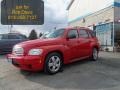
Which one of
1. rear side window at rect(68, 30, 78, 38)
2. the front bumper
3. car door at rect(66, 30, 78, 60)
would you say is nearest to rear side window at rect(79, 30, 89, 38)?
rear side window at rect(68, 30, 78, 38)

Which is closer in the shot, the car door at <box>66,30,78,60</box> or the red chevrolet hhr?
the red chevrolet hhr

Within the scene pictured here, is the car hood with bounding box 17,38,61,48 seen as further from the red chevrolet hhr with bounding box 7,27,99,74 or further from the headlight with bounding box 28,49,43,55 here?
the headlight with bounding box 28,49,43,55

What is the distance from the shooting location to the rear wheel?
8594 mm

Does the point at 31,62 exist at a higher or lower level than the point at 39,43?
lower

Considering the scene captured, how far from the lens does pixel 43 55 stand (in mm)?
8383

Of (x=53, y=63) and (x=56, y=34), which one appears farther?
(x=56, y=34)

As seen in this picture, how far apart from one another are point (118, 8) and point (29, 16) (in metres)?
12.5

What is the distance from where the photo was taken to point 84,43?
35.1 feet

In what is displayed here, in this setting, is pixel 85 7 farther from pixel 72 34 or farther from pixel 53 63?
pixel 53 63

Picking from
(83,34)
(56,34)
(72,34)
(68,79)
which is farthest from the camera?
(83,34)

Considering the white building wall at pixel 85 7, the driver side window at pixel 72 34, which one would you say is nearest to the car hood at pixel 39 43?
the driver side window at pixel 72 34

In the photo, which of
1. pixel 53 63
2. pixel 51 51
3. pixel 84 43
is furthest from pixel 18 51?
pixel 84 43

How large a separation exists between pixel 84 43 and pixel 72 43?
1058 millimetres

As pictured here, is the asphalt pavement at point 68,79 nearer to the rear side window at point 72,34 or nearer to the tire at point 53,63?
the tire at point 53,63
